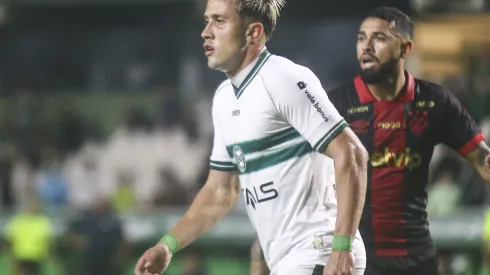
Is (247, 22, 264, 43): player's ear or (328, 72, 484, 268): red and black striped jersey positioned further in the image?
(328, 72, 484, 268): red and black striped jersey

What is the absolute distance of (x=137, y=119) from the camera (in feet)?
53.5

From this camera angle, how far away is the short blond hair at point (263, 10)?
15.4ft

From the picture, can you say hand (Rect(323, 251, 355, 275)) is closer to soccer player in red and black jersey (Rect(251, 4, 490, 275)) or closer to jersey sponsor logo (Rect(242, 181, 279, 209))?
jersey sponsor logo (Rect(242, 181, 279, 209))

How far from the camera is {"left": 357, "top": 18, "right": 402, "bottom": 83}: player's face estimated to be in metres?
5.84

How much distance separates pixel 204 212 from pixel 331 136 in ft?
3.45

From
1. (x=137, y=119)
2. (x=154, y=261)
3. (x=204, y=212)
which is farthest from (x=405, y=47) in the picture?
(x=137, y=119)

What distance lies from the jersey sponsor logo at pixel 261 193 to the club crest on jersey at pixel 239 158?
0.10 meters

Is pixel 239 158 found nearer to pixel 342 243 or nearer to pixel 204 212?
pixel 204 212

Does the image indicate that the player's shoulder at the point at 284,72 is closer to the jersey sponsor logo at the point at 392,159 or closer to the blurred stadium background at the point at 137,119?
the jersey sponsor logo at the point at 392,159

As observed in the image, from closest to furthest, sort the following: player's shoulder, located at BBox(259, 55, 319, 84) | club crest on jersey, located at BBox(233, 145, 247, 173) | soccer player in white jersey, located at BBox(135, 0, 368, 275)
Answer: soccer player in white jersey, located at BBox(135, 0, 368, 275), player's shoulder, located at BBox(259, 55, 319, 84), club crest on jersey, located at BBox(233, 145, 247, 173)

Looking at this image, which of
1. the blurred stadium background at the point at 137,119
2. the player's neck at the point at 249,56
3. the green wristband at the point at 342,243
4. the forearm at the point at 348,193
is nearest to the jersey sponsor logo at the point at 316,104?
the forearm at the point at 348,193

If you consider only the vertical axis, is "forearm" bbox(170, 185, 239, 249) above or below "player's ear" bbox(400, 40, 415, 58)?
below

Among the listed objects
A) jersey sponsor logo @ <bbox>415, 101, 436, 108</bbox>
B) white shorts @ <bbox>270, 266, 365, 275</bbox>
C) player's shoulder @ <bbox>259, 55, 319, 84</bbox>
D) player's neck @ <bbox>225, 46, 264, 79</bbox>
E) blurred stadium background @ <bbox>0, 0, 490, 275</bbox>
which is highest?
player's neck @ <bbox>225, 46, 264, 79</bbox>

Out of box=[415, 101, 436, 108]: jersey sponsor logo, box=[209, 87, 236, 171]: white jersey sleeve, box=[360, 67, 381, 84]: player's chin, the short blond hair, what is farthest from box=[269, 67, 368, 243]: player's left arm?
box=[415, 101, 436, 108]: jersey sponsor logo
